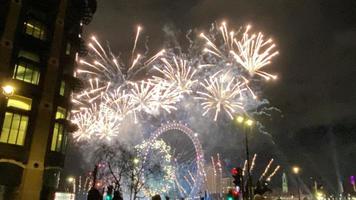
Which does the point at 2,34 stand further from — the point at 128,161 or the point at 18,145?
the point at 128,161

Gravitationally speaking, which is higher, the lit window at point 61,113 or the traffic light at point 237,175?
the lit window at point 61,113

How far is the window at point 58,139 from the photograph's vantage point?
1310 inches

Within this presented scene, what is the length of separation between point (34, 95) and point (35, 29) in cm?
701

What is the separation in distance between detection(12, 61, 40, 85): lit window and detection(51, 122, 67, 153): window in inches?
192

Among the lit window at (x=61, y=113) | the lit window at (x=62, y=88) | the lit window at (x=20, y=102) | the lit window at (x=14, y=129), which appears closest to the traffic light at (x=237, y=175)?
the lit window at (x=14, y=129)

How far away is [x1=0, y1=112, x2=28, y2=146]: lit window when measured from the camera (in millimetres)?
29567

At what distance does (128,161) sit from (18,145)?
36.2m

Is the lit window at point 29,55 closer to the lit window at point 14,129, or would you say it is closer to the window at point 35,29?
the window at point 35,29

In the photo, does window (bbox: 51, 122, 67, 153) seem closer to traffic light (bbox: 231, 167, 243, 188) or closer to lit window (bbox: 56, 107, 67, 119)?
lit window (bbox: 56, 107, 67, 119)

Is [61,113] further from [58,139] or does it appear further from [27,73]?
[27,73]

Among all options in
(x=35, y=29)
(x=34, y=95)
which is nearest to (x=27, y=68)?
(x=34, y=95)

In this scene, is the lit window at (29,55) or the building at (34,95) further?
the lit window at (29,55)

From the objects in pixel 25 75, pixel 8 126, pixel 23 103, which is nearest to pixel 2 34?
pixel 25 75

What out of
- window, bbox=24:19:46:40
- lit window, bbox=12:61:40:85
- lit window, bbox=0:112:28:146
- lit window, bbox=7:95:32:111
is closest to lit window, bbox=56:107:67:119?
lit window, bbox=7:95:32:111
